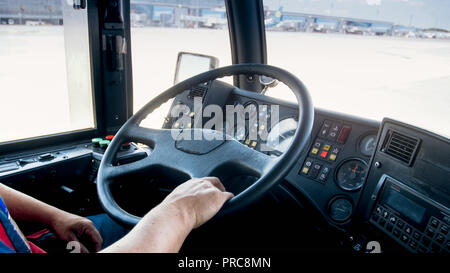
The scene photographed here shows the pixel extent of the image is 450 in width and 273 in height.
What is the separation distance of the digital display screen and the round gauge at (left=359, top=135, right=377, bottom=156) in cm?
24

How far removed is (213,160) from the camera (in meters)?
1.15

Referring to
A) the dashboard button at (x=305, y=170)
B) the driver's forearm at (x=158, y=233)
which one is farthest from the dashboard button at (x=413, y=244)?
the driver's forearm at (x=158, y=233)

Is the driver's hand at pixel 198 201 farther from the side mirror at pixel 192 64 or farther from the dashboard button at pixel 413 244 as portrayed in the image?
the side mirror at pixel 192 64

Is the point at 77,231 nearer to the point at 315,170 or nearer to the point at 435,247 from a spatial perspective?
the point at 315,170

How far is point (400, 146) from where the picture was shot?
119 centimetres

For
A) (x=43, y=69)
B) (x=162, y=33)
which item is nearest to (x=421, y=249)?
(x=43, y=69)

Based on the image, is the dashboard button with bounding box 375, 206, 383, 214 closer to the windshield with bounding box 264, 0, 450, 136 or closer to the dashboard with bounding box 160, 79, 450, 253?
the dashboard with bounding box 160, 79, 450, 253

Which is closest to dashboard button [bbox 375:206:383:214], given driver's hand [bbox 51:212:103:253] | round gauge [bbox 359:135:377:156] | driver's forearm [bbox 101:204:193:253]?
round gauge [bbox 359:135:377:156]

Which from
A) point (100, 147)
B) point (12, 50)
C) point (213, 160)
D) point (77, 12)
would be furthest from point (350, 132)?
point (12, 50)

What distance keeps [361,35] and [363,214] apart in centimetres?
145

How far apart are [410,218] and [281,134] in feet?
2.05

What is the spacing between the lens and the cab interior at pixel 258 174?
1.13 meters

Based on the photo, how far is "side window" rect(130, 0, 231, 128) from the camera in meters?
2.32

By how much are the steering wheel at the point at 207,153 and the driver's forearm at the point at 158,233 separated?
0.38ft
